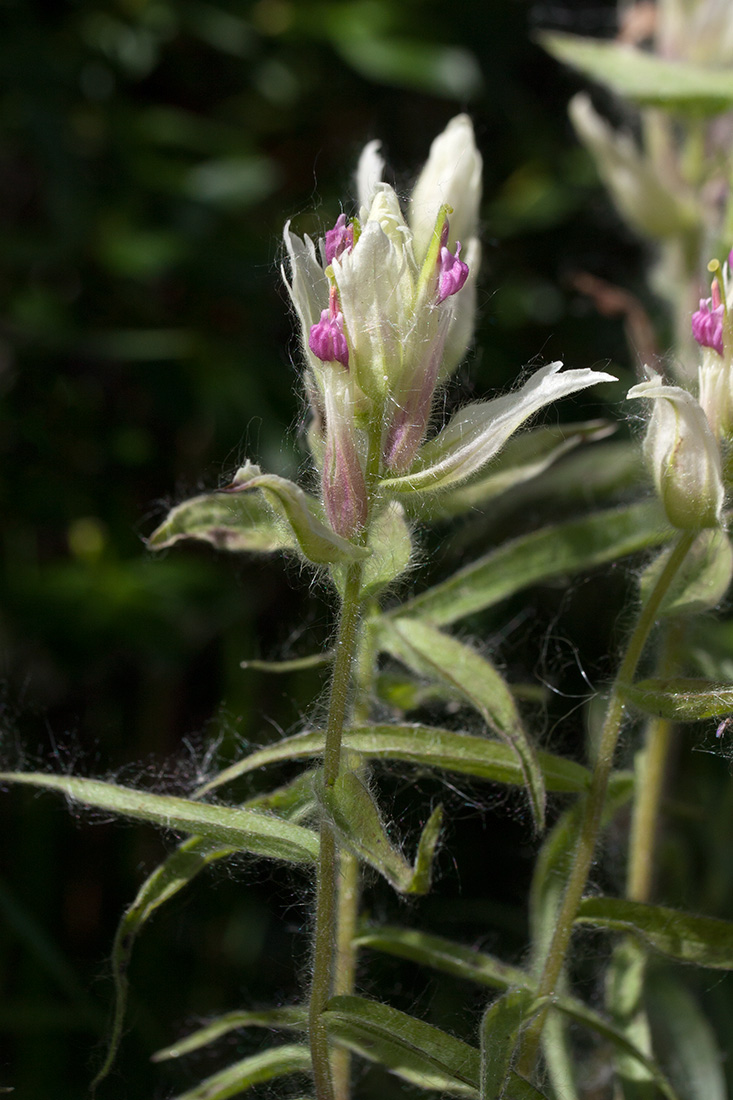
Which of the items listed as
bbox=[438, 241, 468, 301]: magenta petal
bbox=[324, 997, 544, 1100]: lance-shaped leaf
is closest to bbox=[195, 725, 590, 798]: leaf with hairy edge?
bbox=[324, 997, 544, 1100]: lance-shaped leaf

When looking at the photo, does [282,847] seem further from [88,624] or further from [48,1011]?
[88,624]

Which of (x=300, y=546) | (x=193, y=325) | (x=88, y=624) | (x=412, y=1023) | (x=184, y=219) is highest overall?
(x=184, y=219)

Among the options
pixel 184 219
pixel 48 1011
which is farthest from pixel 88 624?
pixel 184 219

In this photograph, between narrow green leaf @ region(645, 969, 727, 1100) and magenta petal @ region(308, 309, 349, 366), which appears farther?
narrow green leaf @ region(645, 969, 727, 1100)

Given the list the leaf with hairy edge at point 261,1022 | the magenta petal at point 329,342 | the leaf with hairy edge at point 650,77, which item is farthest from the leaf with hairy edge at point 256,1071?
the leaf with hairy edge at point 650,77

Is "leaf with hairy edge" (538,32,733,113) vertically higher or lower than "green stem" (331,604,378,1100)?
higher

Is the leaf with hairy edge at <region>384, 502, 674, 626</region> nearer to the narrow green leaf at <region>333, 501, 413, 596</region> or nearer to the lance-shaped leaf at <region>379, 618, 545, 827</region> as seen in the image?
the lance-shaped leaf at <region>379, 618, 545, 827</region>

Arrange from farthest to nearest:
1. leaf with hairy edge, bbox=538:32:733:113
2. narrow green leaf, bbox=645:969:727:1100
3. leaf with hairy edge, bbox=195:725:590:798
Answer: leaf with hairy edge, bbox=538:32:733:113 < narrow green leaf, bbox=645:969:727:1100 < leaf with hairy edge, bbox=195:725:590:798
